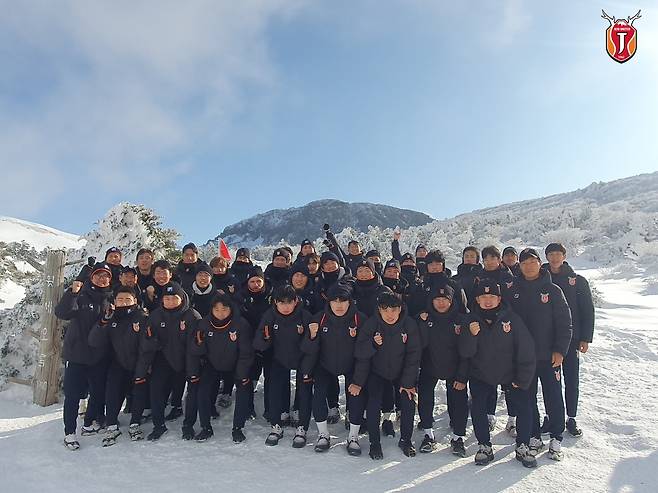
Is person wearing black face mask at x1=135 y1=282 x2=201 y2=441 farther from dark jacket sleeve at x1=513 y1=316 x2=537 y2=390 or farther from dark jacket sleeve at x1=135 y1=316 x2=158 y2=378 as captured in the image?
dark jacket sleeve at x1=513 y1=316 x2=537 y2=390

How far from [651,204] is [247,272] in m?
37.5

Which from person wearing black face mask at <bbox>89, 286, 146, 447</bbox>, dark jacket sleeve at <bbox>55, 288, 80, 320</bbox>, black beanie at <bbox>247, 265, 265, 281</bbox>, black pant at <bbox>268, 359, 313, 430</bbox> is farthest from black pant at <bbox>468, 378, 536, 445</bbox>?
dark jacket sleeve at <bbox>55, 288, 80, 320</bbox>

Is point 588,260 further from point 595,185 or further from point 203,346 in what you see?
point 595,185

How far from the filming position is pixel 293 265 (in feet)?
22.4

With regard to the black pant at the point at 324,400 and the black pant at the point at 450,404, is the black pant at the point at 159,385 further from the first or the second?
the black pant at the point at 450,404

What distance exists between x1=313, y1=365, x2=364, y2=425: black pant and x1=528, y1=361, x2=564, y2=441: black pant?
6.02 feet

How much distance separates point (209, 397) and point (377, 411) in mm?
1975

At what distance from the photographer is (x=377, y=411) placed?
498cm

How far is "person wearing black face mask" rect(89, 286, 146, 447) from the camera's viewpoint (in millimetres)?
5414

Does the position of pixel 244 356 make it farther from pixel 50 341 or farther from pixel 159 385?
pixel 50 341

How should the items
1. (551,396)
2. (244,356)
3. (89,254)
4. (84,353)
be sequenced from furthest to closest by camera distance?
(89,254)
(84,353)
(244,356)
(551,396)

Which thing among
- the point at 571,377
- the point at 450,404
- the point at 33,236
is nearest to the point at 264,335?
the point at 450,404

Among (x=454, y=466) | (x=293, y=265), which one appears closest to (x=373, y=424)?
(x=454, y=466)

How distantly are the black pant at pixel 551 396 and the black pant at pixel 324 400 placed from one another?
6.02 ft
